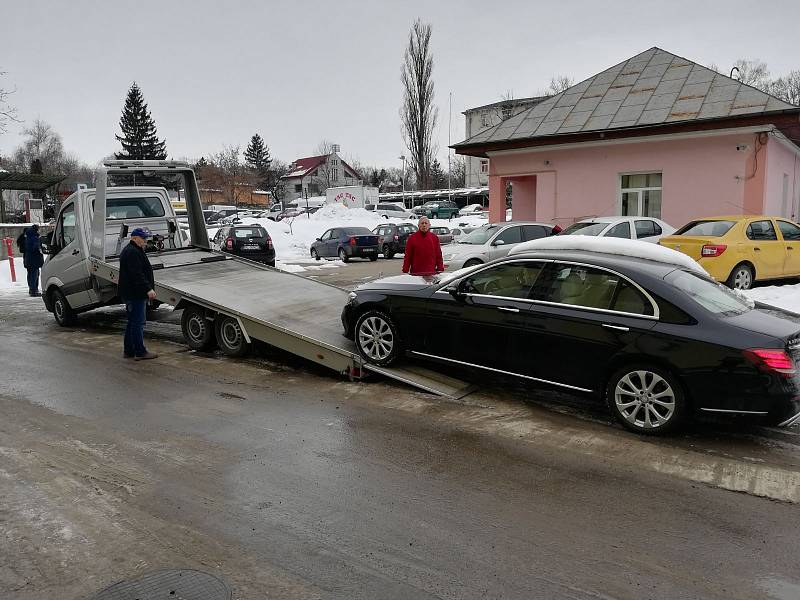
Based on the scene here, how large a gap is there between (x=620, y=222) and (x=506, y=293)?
31.6 feet

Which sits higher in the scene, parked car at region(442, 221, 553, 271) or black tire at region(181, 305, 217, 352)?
parked car at region(442, 221, 553, 271)

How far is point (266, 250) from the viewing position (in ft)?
70.4

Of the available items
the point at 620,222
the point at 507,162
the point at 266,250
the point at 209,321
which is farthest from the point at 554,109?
the point at 209,321

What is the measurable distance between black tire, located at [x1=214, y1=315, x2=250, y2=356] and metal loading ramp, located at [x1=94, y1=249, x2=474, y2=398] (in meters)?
0.31

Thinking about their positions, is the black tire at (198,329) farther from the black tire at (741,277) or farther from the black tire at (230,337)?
the black tire at (741,277)

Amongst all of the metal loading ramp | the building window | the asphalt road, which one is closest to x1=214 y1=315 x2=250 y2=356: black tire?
the metal loading ramp

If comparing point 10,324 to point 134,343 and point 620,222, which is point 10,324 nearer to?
point 134,343

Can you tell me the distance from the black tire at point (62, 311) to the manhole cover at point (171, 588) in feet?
29.2

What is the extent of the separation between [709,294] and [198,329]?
639cm

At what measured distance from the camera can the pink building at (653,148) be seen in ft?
55.8

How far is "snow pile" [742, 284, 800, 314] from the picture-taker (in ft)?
37.7

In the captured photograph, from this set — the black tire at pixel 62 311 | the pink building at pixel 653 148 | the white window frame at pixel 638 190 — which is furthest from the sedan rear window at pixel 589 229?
the black tire at pixel 62 311

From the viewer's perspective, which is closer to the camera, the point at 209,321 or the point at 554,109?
the point at 209,321

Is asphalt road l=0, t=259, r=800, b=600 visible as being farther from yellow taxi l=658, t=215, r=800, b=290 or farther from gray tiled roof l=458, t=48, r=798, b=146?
gray tiled roof l=458, t=48, r=798, b=146
